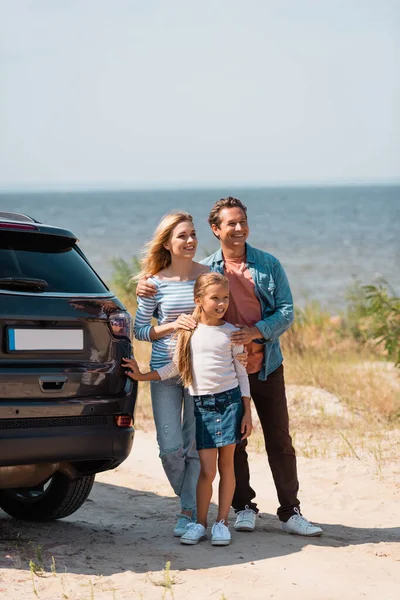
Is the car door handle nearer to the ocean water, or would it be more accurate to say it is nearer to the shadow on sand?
the shadow on sand

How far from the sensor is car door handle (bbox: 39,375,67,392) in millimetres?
4957

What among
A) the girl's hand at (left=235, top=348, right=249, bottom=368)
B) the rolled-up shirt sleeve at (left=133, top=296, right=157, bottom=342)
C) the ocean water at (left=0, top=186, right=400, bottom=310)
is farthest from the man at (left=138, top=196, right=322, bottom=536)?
the ocean water at (left=0, top=186, right=400, bottom=310)

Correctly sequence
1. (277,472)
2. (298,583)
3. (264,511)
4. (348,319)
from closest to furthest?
(298,583)
(277,472)
(264,511)
(348,319)

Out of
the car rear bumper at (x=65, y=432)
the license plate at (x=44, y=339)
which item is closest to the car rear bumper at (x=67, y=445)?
the car rear bumper at (x=65, y=432)

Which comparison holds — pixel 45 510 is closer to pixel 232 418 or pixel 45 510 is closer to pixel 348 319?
pixel 232 418

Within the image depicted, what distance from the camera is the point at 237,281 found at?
5.93m

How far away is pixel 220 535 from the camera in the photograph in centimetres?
566

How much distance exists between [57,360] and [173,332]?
87 centimetres

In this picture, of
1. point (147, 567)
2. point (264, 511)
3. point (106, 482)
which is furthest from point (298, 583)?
point (106, 482)

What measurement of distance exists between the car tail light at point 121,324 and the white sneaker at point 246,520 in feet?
4.58

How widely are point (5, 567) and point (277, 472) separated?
1.75m

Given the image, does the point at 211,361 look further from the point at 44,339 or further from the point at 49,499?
the point at 49,499

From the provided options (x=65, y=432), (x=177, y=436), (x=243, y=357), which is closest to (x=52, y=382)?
(x=65, y=432)

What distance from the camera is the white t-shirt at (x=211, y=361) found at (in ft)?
18.3
